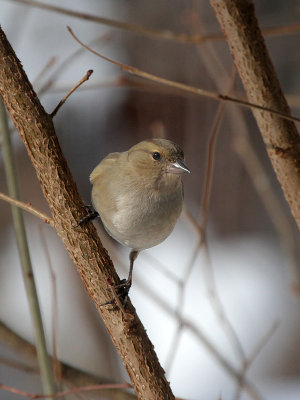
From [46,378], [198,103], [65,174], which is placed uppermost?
[198,103]

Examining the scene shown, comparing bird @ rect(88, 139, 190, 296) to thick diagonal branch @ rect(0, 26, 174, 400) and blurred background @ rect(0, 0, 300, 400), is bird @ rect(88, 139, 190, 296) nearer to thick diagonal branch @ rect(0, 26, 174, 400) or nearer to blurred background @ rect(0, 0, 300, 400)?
thick diagonal branch @ rect(0, 26, 174, 400)

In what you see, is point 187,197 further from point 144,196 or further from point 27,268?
point 27,268

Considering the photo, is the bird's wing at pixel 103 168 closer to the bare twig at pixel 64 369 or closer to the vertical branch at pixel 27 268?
the vertical branch at pixel 27 268

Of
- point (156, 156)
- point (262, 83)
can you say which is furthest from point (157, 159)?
point (262, 83)

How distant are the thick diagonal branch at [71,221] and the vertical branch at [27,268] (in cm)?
5

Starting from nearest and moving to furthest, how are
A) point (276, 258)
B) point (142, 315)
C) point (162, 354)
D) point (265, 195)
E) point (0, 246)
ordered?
point (265, 195) → point (162, 354) → point (142, 315) → point (0, 246) → point (276, 258)

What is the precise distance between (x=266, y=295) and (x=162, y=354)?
1.19m

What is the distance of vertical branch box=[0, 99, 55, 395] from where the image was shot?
135cm

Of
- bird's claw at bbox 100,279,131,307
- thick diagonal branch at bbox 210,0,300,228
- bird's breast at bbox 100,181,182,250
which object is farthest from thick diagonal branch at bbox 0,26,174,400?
thick diagonal branch at bbox 210,0,300,228

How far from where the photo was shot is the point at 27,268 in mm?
1445

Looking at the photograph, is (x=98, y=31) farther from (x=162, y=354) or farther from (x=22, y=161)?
(x=162, y=354)

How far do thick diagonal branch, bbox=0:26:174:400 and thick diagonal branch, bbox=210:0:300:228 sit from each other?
629mm

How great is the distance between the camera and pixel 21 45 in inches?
161

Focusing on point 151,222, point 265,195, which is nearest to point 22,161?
point 265,195
